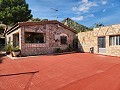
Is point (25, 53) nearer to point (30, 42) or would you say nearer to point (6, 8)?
point (30, 42)

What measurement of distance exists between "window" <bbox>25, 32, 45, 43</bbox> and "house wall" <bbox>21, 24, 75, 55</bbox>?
0.56 meters

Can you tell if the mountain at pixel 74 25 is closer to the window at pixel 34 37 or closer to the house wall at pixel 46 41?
the house wall at pixel 46 41

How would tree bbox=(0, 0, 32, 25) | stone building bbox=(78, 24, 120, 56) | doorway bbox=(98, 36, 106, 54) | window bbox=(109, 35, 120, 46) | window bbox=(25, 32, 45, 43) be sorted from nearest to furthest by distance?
window bbox=(109, 35, 120, 46)
stone building bbox=(78, 24, 120, 56)
window bbox=(25, 32, 45, 43)
doorway bbox=(98, 36, 106, 54)
tree bbox=(0, 0, 32, 25)

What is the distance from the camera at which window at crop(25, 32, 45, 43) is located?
1787 centimetres

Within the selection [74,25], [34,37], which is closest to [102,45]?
[34,37]

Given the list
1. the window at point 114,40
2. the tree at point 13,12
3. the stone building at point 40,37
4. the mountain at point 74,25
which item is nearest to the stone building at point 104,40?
the window at point 114,40

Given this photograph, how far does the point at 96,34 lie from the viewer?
1892 centimetres

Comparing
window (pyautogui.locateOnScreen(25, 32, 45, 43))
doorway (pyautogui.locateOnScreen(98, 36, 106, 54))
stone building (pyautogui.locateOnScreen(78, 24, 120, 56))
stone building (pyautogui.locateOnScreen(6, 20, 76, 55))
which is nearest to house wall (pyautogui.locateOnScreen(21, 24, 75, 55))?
stone building (pyautogui.locateOnScreen(6, 20, 76, 55))

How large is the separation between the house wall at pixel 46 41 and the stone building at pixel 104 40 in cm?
312

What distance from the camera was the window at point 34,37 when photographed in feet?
58.6

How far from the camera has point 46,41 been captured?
18.9m

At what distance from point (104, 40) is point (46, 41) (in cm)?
755

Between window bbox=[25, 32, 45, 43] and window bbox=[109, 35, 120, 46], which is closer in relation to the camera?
window bbox=[109, 35, 120, 46]

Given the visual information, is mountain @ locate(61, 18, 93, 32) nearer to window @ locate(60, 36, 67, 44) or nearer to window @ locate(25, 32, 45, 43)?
window @ locate(60, 36, 67, 44)
